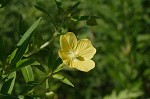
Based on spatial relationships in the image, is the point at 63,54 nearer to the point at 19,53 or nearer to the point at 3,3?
the point at 19,53

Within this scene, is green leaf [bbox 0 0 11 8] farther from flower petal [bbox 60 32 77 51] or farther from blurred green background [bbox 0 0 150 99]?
blurred green background [bbox 0 0 150 99]

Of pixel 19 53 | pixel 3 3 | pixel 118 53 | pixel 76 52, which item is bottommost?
pixel 118 53

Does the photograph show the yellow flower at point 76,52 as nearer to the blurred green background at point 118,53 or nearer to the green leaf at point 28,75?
the green leaf at point 28,75

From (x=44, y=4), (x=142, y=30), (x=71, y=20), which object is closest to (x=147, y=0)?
(x=142, y=30)

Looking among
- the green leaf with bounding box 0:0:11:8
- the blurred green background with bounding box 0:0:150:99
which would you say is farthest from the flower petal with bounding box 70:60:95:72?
the blurred green background with bounding box 0:0:150:99

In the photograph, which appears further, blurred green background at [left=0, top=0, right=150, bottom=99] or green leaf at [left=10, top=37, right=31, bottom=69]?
blurred green background at [left=0, top=0, right=150, bottom=99]

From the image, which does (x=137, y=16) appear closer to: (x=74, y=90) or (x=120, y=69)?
(x=120, y=69)

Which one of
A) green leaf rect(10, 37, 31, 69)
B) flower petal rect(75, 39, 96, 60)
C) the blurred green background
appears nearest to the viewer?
green leaf rect(10, 37, 31, 69)

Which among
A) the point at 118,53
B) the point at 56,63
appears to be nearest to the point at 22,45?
the point at 56,63
